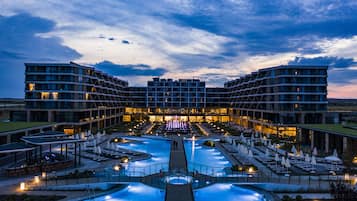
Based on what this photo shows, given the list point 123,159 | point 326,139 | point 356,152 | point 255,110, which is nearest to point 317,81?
point 255,110

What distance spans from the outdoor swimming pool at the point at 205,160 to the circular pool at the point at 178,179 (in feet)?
11.2

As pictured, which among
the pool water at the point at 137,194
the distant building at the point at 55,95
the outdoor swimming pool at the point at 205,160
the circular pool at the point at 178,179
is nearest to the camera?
the pool water at the point at 137,194

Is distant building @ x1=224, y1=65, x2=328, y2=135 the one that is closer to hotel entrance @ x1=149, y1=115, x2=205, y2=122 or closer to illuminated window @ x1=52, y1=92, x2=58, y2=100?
illuminated window @ x1=52, y1=92, x2=58, y2=100

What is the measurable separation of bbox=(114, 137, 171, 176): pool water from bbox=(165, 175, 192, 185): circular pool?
3470 millimetres

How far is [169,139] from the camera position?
51562 mm

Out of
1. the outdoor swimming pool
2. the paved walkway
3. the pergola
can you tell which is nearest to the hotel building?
the outdoor swimming pool

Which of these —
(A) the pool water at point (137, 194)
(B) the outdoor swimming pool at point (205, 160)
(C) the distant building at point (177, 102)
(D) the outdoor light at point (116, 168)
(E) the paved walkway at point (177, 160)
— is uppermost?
(C) the distant building at point (177, 102)

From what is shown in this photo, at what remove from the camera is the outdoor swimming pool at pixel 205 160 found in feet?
98.7

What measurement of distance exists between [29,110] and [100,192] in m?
44.2

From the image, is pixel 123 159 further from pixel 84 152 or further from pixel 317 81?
pixel 317 81

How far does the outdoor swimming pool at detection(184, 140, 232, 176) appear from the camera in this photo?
98.7 feet

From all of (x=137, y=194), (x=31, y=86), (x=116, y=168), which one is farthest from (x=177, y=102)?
(x=137, y=194)

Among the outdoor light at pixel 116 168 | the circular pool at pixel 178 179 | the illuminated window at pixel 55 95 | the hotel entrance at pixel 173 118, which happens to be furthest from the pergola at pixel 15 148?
the hotel entrance at pixel 173 118

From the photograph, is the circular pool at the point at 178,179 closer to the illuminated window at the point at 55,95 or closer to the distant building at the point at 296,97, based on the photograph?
the distant building at the point at 296,97
